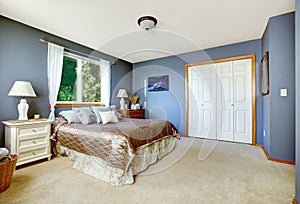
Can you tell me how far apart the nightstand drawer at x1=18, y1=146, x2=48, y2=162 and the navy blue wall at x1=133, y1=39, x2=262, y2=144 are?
3206 millimetres

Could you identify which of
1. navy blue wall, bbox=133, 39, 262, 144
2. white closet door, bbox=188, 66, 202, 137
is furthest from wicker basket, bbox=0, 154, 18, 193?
white closet door, bbox=188, 66, 202, 137

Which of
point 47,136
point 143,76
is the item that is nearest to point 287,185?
point 47,136

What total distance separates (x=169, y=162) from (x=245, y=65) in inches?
118

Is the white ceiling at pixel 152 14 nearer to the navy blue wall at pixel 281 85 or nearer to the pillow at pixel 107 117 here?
the navy blue wall at pixel 281 85

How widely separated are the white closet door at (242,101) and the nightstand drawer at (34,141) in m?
4.18

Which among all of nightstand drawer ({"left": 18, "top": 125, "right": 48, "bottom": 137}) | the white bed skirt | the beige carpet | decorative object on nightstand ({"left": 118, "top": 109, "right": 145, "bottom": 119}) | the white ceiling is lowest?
the beige carpet

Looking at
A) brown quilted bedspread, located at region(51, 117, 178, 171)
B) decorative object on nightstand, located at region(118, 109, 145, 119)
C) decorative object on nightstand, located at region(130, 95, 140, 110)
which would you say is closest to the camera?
brown quilted bedspread, located at region(51, 117, 178, 171)

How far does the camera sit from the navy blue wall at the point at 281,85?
2.40 meters

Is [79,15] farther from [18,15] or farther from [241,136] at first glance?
[241,136]

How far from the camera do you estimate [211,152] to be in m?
3.00

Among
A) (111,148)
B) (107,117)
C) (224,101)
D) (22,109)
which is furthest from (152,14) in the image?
(224,101)

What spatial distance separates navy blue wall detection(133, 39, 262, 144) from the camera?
3.49 metres

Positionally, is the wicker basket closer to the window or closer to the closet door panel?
the window

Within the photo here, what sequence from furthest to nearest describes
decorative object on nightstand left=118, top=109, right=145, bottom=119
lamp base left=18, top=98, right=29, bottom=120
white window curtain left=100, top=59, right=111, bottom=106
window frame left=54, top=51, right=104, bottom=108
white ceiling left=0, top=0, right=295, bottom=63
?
decorative object on nightstand left=118, top=109, right=145, bottom=119 → white window curtain left=100, top=59, right=111, bottom=106 → window frame left=54, top=51, right=104, bottom=108 → lamp base left=18, top=98, right=29, bottom=120 → white ceiling left=0, top=0, right=295, bottom=63
